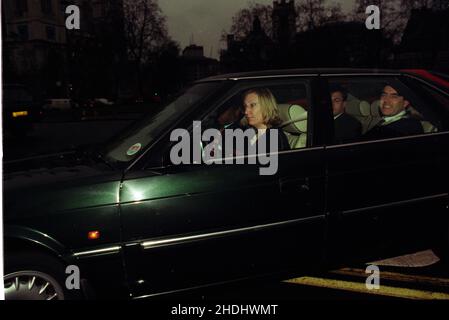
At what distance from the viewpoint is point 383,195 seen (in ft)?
9.28

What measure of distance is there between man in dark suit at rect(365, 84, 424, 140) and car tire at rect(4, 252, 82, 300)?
2.22 metres

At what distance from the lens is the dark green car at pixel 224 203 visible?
2.42 metres

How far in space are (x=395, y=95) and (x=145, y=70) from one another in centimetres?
5713

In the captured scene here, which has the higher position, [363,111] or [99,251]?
[363,111]

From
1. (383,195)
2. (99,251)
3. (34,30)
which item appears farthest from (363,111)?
(34,30)

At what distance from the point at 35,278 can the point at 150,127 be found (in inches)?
49.0

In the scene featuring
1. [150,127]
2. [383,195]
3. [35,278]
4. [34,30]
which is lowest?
[35,278]

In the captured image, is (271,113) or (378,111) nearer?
(271,113)

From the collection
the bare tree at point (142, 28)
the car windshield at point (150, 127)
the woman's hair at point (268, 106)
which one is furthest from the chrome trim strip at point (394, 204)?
the bare tree at point (142, 28)

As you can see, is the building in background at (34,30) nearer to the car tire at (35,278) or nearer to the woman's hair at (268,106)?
the woman's hair at (268,106)

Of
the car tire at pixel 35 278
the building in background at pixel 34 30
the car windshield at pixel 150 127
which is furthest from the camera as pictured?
the building in background at pixel 34 30

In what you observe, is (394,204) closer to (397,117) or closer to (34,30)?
(397,117)

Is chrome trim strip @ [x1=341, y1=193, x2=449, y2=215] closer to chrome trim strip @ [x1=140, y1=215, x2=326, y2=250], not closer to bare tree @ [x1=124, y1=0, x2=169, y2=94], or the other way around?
chrome trim strip @ [x1=140, y1=215, x2=326, y2=250]
